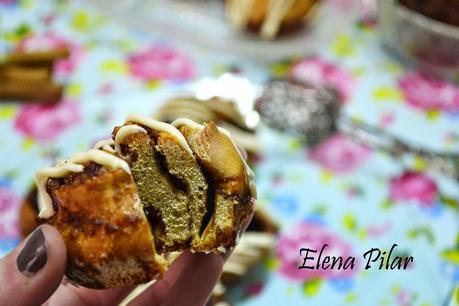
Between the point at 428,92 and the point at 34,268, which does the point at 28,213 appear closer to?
the point at 34,268

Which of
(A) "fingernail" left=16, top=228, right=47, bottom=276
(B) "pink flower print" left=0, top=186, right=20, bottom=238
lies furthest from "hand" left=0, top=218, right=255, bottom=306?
(B) "pink flower print" left=0, top=186, right=20, bottom=238

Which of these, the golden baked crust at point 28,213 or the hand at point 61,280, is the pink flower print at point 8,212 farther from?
the hand at point 61,280

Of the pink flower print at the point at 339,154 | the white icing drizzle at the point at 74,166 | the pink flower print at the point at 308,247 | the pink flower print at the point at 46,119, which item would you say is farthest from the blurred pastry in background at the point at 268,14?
the white icing drizzle at the point at 74,166

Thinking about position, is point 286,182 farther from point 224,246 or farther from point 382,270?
point 224,246

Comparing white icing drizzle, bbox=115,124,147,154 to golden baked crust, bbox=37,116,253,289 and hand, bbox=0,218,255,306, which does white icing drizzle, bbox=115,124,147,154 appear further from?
hand, bbox=0,218,255,306

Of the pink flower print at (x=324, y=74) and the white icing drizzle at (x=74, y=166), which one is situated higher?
the white icing drizzle at (x=74, y=166)

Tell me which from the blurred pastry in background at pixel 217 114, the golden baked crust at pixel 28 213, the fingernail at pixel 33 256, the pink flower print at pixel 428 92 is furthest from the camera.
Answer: the pink flower print at pixel 428 92

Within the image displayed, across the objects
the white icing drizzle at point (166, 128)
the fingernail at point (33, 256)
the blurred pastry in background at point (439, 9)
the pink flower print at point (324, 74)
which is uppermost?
the blurred pastry in background at point (439, 9)
